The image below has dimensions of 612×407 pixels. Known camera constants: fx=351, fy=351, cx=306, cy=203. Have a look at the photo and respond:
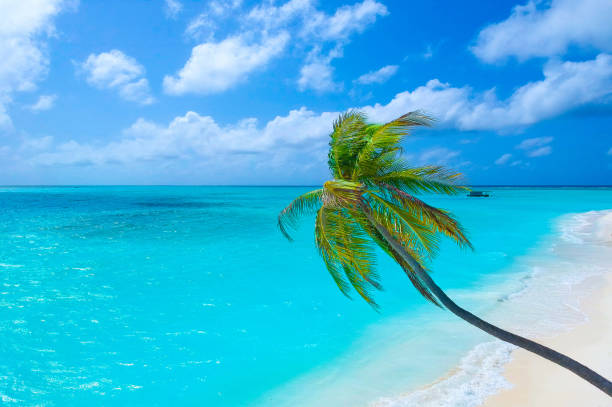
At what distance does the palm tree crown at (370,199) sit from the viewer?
479 centimetres

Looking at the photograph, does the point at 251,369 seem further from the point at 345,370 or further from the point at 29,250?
the point at 29,250

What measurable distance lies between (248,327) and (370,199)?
731 cm

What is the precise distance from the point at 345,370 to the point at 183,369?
151 inches

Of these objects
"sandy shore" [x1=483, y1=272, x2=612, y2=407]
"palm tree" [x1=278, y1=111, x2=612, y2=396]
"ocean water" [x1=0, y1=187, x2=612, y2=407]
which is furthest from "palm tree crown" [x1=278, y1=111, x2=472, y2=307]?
"ocean water" [x1=0, y1=187, x2=612, y2=407]

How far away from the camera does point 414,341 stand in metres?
9.42

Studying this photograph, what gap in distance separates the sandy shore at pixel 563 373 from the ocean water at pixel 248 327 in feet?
1.24

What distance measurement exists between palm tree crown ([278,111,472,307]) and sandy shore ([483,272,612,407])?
3087mm

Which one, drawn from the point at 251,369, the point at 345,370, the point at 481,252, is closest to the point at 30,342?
the point at 251,369

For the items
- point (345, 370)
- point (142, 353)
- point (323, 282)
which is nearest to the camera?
point (345, 370)

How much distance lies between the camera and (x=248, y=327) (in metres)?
10.8

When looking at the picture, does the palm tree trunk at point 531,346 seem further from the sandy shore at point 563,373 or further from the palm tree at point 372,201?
the sandy shore at point 563,373

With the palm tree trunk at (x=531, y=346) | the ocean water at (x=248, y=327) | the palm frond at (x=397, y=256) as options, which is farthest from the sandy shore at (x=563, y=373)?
the palm frond at (x=397, y=256)

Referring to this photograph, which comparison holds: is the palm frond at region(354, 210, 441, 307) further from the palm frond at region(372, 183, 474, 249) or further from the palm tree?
the palm frond at region(372, 183, 474, 249)

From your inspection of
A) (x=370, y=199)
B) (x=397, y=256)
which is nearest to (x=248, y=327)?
(x=397, y=256)
